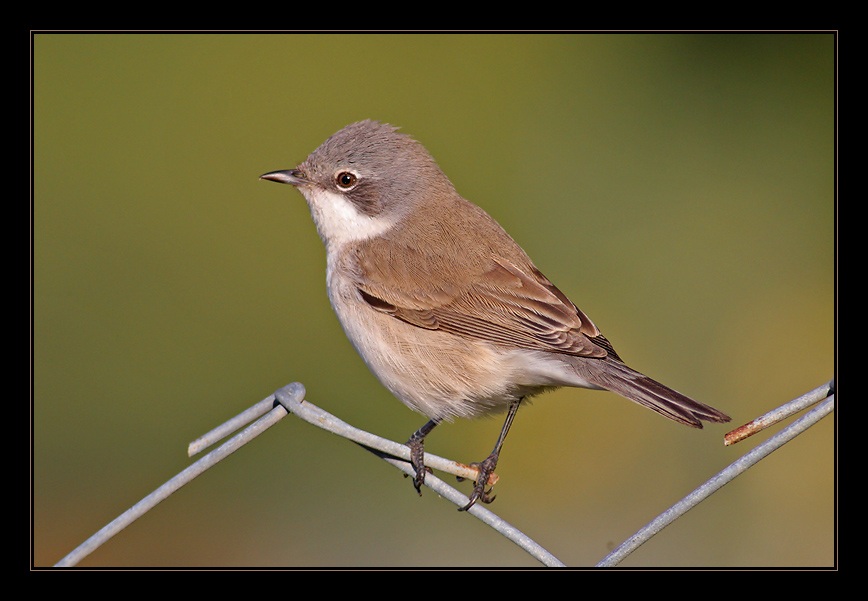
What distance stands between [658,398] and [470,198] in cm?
326

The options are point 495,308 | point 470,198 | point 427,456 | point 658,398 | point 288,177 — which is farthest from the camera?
point 470,198

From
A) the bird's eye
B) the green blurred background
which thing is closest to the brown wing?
the bird's eye

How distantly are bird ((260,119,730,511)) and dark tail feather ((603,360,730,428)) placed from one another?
8cm

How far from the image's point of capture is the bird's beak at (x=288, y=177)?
161 inches

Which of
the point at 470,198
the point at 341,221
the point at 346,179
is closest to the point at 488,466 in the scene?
the point at 341,221

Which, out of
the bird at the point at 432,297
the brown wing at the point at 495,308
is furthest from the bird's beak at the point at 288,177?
the brown wing at the point at 495,308

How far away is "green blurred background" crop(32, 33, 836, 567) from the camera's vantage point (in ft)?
15.6

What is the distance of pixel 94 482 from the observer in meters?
4.82

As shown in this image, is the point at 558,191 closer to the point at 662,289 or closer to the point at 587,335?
the point at 662,289

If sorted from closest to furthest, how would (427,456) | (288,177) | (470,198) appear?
(427,456), (288,177), (470,198)

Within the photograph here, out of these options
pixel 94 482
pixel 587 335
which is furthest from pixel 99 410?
pixel 587 335

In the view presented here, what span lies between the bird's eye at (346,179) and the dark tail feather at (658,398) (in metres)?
1.51

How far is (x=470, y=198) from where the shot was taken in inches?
236

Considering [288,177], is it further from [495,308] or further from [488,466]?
[488,466]
